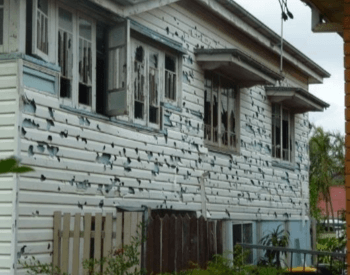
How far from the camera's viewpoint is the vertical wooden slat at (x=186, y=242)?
39.5ft

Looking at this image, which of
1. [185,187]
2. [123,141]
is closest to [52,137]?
[123,141]

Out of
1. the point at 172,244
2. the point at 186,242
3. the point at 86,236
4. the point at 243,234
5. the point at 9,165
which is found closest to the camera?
the point at 9,165

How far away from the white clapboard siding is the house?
13 millimetres

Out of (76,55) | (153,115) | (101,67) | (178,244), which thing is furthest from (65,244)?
(153,115)

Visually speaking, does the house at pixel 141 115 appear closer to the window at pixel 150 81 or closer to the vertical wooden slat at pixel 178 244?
the window at pixel 150 81

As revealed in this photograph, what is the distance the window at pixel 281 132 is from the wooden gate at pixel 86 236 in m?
9.92

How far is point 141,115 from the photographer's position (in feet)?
40.2

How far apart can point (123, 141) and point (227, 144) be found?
16.8 ft

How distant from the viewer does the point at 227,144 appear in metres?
16.1

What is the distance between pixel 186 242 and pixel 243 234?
5003mm

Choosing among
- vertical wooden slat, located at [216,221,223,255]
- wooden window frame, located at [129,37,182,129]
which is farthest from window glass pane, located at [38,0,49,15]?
vertical wooden slat, located at [216,221,223,255]

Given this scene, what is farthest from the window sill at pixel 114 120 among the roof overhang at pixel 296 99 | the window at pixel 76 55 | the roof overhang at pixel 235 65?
the roof overhang at pixel 296 99

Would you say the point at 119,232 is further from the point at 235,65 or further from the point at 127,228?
the point at 235,65

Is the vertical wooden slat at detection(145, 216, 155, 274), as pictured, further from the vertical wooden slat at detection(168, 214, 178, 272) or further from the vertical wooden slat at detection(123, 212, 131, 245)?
the vertical wooden slat at detection(123, 212, 131, 245)
